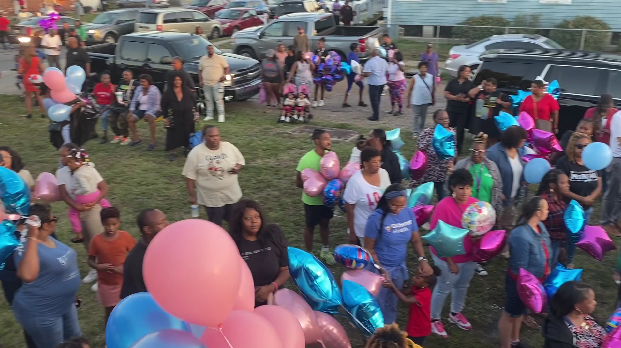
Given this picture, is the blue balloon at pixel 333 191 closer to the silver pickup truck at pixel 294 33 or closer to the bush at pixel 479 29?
the silver pickup truck at pixel 294 33

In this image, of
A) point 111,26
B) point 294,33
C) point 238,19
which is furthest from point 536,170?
point 238,19

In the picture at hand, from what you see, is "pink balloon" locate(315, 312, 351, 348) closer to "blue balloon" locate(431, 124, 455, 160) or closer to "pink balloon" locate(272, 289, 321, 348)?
"pink balloon" locate(272, 289, 321, 348)

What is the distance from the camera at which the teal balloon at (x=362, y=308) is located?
12.2 feet

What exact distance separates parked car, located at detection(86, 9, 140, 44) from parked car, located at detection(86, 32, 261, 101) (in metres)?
8.65

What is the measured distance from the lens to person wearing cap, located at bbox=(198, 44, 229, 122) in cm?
1089

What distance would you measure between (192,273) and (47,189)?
359cm

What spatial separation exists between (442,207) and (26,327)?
3341mm

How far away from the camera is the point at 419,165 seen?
19.5 ft

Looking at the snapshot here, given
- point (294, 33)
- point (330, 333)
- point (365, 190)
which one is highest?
point (294, 33)

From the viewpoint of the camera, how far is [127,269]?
146 inches

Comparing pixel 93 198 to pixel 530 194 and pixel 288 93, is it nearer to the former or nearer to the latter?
pixel 530 194

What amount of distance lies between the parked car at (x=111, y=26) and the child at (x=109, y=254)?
1807 centimetres

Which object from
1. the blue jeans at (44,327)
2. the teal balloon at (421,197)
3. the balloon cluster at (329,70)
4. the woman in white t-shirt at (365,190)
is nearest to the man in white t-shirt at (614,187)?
the teal balloon at (421,197)

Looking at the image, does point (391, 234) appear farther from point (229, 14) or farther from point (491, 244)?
point (229, 14)
